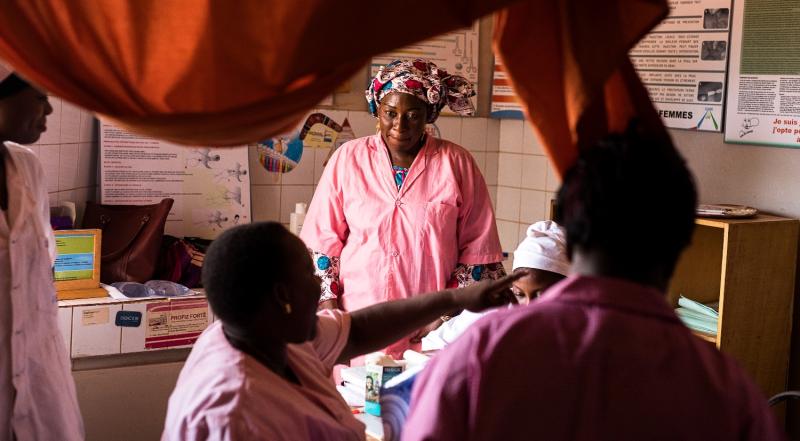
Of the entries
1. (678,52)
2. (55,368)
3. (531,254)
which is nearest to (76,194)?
(55,368)

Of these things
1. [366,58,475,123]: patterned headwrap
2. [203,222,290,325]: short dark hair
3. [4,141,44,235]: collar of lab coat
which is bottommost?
[203,222,290,325]: short dark hair

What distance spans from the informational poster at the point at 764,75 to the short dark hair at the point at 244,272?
2.68m

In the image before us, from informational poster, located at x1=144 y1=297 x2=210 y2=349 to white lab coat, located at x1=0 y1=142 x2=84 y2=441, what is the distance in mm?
1320

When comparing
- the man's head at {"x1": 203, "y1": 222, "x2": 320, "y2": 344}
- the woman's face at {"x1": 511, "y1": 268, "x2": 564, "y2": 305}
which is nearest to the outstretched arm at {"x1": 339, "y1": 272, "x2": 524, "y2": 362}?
the man's head at {"x1": 203, "y1": 222, "x2": 320, "y2": 344}

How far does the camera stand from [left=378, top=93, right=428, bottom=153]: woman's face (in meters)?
3.70

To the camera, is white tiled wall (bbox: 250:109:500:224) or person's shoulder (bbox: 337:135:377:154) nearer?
person's shoulder (bbox: 337:135:377:154)

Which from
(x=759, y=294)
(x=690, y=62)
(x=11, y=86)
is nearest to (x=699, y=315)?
(x=759, y=294)

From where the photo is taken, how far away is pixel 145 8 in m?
1.57

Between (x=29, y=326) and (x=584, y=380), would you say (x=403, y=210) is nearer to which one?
(x=29, y=326)

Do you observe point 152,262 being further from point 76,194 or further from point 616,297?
point 616,297

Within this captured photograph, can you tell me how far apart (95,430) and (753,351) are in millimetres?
2717

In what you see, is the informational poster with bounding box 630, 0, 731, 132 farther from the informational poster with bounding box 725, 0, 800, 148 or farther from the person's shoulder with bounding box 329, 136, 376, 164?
the person's shoulder with bounding box 329, 136, 376, 164

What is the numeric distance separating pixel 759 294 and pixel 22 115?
9.17 feet

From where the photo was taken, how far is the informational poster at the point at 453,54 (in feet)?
17.0
